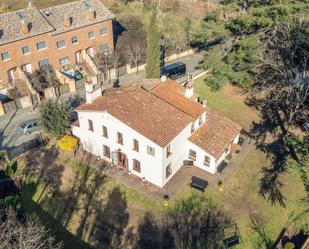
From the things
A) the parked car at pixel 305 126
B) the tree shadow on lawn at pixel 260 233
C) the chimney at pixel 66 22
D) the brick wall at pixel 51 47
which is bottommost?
the tree shadow on lawn at pixel 260 233

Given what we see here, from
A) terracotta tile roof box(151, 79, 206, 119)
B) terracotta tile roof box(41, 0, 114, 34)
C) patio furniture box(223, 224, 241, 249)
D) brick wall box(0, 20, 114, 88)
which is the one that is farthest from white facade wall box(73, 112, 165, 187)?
terracotta tile roof box(41, 0, 114, 34)

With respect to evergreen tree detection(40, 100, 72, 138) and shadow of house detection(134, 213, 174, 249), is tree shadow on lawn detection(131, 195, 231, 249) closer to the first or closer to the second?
shadow of house detection(134, 213, 174, 249)

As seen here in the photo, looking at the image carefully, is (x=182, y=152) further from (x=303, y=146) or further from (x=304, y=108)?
(x=304, y=108)

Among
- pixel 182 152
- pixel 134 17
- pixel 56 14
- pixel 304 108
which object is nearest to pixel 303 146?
pixel 182 152

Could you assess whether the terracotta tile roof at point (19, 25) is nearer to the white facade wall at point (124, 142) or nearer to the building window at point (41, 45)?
the building window at point (41, 45)

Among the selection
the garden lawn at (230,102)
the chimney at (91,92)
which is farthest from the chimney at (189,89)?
the garden lawn at (230,102)

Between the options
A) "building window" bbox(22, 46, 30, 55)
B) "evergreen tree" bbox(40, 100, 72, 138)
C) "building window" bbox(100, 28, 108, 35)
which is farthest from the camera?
"building window" bbox(100, 28, 108, 35)
